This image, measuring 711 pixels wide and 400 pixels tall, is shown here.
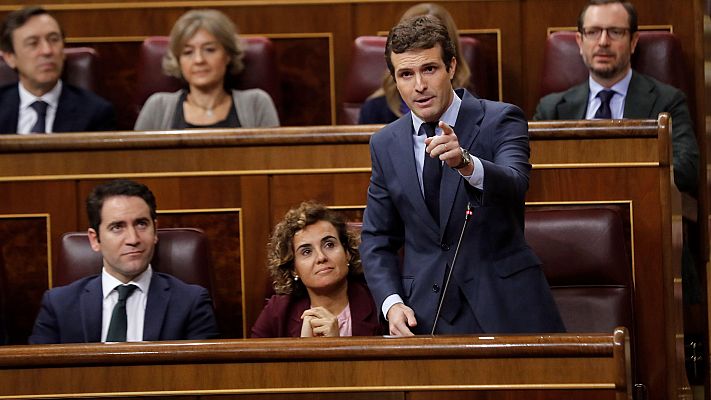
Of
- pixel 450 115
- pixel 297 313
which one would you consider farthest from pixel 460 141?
pixel 297 313

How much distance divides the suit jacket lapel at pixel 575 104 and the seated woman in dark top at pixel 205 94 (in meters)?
0.53

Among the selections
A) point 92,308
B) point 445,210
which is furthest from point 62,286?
point 445,210

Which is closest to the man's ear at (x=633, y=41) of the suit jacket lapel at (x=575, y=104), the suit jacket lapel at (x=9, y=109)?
the suit jacket lapel at (x=575, y=104)

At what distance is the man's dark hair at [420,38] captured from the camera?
1.46 metres

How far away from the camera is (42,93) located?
8.04 ft

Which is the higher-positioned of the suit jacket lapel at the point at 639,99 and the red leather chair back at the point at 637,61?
the red leather chair back at the point at 637,61

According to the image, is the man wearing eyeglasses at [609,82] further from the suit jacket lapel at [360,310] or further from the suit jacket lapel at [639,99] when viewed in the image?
the suit jacket lapel at [360,310]

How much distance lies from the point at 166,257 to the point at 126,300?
0.09 meters

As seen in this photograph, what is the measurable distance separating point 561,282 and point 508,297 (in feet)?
1.07

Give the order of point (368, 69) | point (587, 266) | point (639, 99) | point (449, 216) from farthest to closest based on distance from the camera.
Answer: point (368, 69)
point (639, 99)
point (587, 266)
point (449, 216)

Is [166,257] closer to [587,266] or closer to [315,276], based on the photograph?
[315,276]

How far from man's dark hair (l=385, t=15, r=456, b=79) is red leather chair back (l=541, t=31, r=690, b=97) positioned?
101 cm

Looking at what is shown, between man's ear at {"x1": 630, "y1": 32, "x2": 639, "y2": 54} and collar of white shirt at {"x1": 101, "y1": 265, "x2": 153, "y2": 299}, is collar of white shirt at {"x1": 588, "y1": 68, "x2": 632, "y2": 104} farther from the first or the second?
collar of white shirt at {"x1": 101, "y1": 265, "x2": 153, "y2": 299}

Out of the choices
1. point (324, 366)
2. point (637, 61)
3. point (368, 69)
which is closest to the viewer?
point (324, 366)
